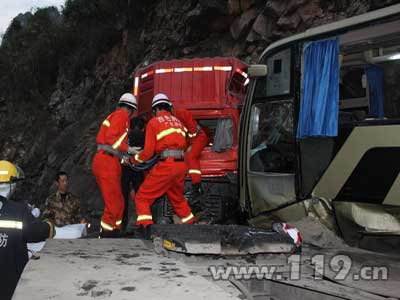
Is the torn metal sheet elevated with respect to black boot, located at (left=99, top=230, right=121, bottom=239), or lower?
elevated

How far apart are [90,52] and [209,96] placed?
15.7 meters

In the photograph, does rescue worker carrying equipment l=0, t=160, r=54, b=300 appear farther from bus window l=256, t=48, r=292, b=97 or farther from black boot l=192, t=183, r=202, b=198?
black boot l=192, t=183, r=202, b=198

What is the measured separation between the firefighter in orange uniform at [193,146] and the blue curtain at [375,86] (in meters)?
2.41

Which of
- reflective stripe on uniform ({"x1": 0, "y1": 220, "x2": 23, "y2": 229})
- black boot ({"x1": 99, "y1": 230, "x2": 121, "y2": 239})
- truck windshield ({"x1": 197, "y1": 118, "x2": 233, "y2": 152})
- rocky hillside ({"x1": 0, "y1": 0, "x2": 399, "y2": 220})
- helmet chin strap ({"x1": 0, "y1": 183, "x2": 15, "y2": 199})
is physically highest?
rocky hillside ({"x1": 0, "y1": 0, "x2": 399, "y2": 220})

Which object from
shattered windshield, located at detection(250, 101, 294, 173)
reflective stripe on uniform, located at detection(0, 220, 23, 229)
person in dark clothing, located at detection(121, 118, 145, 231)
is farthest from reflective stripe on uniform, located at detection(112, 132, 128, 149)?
reflective stripe on uniform, located at detection(0, 220, 23, 229)

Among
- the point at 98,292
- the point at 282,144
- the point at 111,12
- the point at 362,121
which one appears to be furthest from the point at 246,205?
the point at 111,12

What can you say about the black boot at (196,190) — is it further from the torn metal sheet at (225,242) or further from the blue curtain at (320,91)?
the torn metal sheet at (225,242)

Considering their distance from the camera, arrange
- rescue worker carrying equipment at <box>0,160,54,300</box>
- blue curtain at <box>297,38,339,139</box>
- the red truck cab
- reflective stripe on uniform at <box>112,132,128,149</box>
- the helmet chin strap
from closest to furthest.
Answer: rescue worker carrying equipment at <box>0,160,54,300</box>
the helmet chin strap
blue curtain at <box>297,38,339,139</box>
reflective stripe on uniform at <box>112,132,128,149</box>
the red truck cab

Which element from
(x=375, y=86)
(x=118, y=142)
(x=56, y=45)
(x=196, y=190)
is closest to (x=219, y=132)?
(x=196, y=190)

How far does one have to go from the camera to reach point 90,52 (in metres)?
22.3

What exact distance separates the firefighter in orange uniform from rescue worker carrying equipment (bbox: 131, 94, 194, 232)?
34.5 inches

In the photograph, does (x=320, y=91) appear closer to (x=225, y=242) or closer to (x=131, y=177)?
(x=225, y=242)

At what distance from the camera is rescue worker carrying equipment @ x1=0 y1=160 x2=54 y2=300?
285 centimetres

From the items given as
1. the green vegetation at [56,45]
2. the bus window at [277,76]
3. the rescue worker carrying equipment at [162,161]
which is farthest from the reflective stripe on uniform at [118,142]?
the green vegetation at [56,45]
